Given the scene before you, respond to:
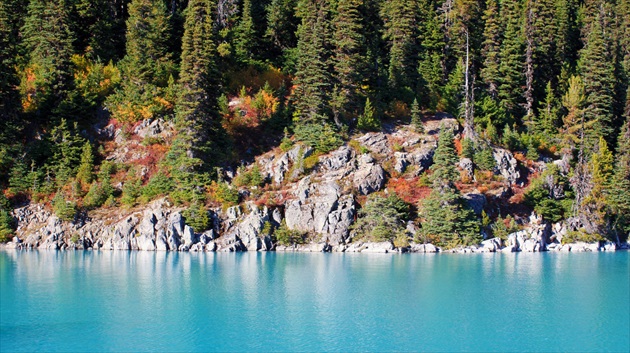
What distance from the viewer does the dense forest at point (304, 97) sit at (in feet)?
214

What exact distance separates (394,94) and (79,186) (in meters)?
39.2

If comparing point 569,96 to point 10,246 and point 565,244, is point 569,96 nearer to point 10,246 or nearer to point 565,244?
point 565,244

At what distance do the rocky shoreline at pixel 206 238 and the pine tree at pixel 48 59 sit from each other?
1650 centimetres

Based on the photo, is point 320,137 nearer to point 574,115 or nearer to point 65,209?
point 65,209

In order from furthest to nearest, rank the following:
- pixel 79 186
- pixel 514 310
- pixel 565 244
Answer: pixel 79 186 → pixel 565 244 → pixel 514 310

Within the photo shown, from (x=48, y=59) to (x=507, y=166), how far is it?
55.2 m

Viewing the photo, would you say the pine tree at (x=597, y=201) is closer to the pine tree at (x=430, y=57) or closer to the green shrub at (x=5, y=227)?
the pine tree at (x=430, y=57)

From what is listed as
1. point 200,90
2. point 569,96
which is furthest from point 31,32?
point 569,96

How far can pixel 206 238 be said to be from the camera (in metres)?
62.1

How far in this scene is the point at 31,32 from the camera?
2985 inches

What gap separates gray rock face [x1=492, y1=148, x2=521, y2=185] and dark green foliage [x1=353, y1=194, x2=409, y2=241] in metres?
13.4

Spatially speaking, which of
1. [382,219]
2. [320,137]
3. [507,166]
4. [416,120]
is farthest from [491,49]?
[382,219]

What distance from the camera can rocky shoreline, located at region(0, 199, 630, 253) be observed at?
61.6m

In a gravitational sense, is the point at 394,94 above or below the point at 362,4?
below
